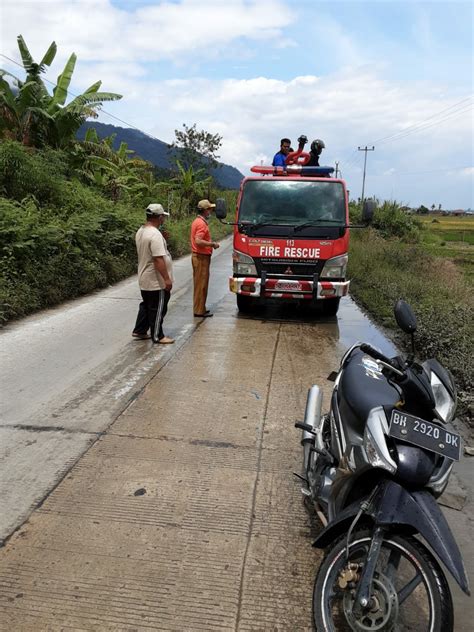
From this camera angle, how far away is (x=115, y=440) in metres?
3.89

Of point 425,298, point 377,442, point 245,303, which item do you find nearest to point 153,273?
point 245,303

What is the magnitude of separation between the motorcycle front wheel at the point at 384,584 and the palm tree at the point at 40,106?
48.1ft

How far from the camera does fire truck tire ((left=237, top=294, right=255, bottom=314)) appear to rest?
8.52 metres

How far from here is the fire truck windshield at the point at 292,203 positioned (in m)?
7.87

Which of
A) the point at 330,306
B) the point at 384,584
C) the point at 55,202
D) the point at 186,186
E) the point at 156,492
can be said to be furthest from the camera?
the point at 186,186

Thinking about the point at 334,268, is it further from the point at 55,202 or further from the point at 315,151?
the point at 55,202

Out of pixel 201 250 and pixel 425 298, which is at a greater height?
pixel 201 250

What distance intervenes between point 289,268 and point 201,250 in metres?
1.39

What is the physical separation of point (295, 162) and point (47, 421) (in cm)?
739

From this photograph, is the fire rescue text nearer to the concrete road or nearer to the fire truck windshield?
the fire truck windshield

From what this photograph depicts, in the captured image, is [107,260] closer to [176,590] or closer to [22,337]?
[22,337]

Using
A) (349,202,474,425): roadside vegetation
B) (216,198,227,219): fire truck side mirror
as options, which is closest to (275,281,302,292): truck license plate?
(216,198,227,219): fire truck side mirror

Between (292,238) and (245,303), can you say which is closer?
(292,238)

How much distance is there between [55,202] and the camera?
12547mm
